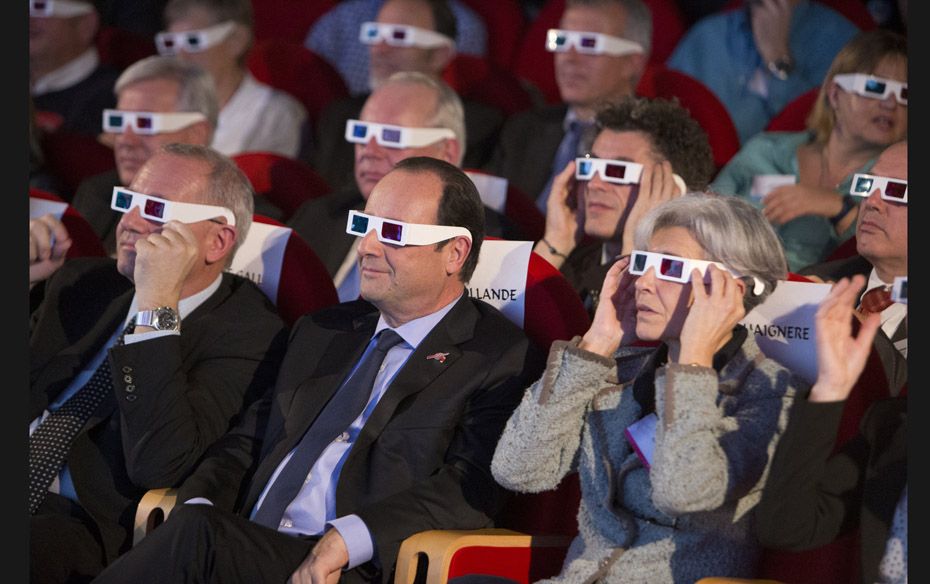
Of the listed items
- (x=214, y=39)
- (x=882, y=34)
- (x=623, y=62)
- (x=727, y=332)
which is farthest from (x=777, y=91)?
(x=727, y=332)

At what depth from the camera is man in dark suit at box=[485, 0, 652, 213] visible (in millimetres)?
4996

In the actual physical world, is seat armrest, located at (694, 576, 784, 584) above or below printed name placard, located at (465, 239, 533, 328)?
below

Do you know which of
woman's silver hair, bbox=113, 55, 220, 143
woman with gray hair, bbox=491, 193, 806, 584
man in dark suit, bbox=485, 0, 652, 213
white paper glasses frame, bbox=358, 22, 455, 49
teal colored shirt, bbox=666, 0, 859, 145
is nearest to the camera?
woman with gray hair, bbox=491, 193, 806, 584

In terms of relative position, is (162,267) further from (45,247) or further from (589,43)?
(589,43)

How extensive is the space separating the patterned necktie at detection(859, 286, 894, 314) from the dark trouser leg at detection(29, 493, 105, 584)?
6.31 feet

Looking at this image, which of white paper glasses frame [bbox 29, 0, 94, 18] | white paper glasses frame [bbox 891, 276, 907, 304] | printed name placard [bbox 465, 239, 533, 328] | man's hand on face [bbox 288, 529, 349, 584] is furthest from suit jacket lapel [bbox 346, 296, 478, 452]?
white paper glasses frame [bbox 29, 0, 94, 18]

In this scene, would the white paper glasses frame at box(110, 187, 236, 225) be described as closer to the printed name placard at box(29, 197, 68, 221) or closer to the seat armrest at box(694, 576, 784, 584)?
the printed name placard at box(29, 197, 68, 221)

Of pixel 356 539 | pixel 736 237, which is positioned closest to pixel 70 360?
pixel 356 539

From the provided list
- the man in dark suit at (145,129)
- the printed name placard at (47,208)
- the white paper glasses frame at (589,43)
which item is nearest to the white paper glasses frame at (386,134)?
the man in dark suit at (145,129)

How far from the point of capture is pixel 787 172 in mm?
4387

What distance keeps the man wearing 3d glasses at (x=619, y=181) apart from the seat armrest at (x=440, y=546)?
3.47 feet

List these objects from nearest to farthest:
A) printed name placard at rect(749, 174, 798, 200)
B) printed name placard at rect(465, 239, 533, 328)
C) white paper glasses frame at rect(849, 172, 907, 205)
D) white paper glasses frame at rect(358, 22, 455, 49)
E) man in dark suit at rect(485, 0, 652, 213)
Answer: white paper glasses frame at rect(849, 172, 907, 205)
printed name placard at rect(465, 239, 533, 328)
printed name placard at rect(749, 174, 798, 200)
man in dark suit at rect(485, 0, 652, 213)
white paper glasses frame at rect(358, 22, 455, 49)

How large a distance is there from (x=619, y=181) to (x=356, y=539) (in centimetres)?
149

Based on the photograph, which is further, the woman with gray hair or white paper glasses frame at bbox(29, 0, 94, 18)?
white paper glasses frame at bbox(29, 0, 94, 18)
